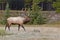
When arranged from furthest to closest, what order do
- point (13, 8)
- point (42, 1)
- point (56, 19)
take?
point (13, 8), point (42, 1), point (56, 19)

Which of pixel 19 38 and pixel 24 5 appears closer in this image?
pixel 19 38

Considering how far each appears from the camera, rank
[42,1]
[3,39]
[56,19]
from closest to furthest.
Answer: [3,39], [56,19], [42,1]

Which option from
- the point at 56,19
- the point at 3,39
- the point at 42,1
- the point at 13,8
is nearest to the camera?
the point at 3,39

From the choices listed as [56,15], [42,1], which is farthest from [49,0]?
[56,15]

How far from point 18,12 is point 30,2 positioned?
2.66 metres

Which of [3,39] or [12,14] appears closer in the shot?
[3,39]

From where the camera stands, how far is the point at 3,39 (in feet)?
44.3

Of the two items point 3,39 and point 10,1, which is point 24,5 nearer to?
point 10,1

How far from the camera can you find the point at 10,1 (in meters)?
28.1

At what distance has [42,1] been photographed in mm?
26609

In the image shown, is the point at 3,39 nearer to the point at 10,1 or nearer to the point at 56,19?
the point at 56,19

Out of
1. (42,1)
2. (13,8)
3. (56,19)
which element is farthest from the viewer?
(13,8)

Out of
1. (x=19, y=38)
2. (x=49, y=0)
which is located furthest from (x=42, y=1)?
(x=19, y=38)

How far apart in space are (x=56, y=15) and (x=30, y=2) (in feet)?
11.8
